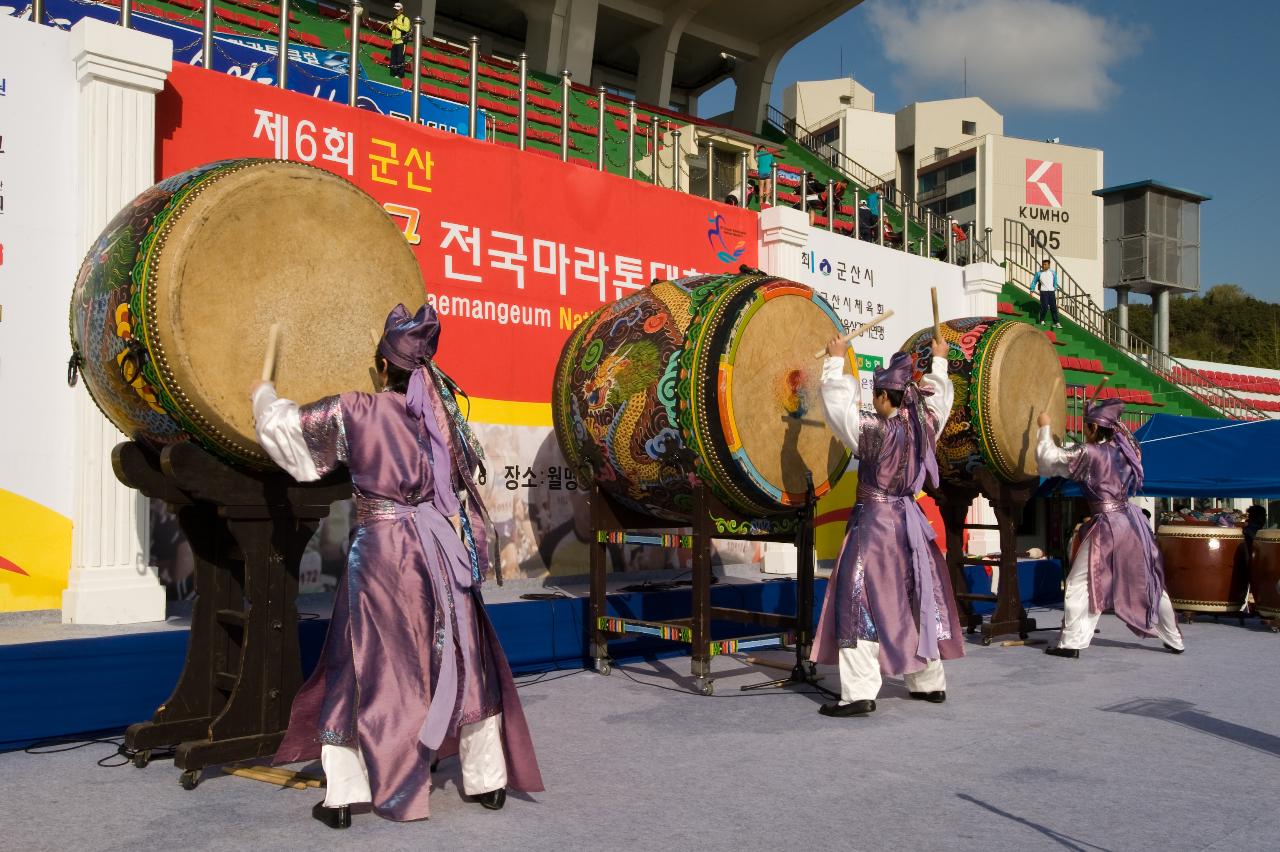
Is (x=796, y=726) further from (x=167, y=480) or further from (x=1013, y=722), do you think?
(x=167, y=480)

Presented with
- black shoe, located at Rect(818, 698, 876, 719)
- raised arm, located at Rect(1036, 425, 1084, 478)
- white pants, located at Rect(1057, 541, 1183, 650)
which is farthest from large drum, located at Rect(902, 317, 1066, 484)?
black shoe, located at Rect(818, 698, 876, 719)

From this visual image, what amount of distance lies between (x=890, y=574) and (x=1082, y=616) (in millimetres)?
2072

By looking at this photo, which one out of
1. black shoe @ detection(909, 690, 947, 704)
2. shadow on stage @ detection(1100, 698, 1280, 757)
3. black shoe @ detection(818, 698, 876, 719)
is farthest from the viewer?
black shoe @ detection(909, 690, 947, 704)

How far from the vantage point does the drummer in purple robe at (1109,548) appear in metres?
5.93

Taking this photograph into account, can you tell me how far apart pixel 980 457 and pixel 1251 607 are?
9.81 ft

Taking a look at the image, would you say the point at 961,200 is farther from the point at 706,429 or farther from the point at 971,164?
the point at 706,429

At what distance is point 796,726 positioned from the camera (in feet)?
13.3

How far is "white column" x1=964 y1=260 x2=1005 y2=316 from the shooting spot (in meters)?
10.9

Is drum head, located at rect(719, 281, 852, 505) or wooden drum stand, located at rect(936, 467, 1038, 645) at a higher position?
drum head, located at rect(719, 281, 852, 505)

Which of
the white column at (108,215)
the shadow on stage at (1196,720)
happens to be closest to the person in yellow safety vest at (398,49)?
the white column at (108,215)

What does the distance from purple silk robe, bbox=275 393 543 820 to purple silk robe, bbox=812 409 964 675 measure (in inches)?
71.4

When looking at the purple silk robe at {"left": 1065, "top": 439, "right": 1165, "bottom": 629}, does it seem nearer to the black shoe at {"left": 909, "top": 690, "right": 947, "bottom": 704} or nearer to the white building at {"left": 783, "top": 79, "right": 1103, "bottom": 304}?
the black shoe at {"left": 909, "top": 690, "right": 947, "bottom": 704}

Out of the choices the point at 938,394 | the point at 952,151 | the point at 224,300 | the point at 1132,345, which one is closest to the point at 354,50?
the point at 224,300

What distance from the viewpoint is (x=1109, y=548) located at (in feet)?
19.9
